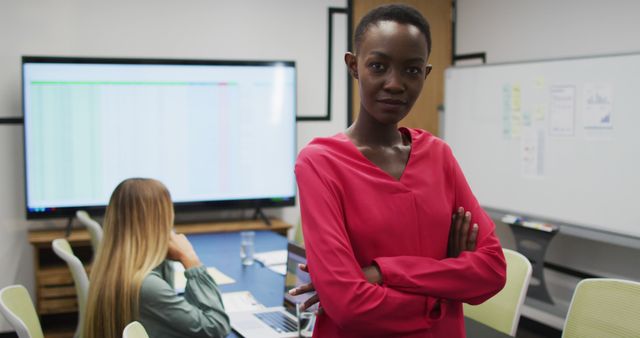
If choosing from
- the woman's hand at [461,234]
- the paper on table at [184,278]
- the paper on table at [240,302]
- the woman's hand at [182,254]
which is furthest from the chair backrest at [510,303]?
the woman's hand at [461,234]

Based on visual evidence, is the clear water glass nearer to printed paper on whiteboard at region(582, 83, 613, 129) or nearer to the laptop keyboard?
the laptop keyboard

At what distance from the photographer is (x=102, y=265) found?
2.06m

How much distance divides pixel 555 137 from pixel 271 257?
6.07 ft

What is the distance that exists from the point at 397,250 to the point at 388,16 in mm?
423

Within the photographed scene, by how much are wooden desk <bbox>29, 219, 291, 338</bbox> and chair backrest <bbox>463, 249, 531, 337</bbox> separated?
204 cm

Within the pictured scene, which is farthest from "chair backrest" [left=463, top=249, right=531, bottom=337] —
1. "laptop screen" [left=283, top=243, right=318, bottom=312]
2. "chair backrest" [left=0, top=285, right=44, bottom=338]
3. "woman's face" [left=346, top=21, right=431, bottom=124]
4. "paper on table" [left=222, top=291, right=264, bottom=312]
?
"chair backrest" [left=0, top=285, right=44, bottom=338]

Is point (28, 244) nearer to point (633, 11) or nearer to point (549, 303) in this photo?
point (549, 303)

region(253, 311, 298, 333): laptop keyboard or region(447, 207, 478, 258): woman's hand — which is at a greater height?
region(447, 207, 478, 258): woman's hand

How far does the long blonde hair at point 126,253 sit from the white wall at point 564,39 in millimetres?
2527

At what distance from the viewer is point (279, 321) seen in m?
2.24

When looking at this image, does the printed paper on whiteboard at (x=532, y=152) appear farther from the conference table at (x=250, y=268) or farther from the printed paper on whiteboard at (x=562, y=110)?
the conference table at (x=250, y=268)

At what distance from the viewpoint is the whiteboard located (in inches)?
133

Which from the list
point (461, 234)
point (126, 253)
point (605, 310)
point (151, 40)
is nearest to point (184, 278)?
point (126, 253)

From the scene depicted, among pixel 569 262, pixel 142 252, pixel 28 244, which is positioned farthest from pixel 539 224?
pixel 28 244
